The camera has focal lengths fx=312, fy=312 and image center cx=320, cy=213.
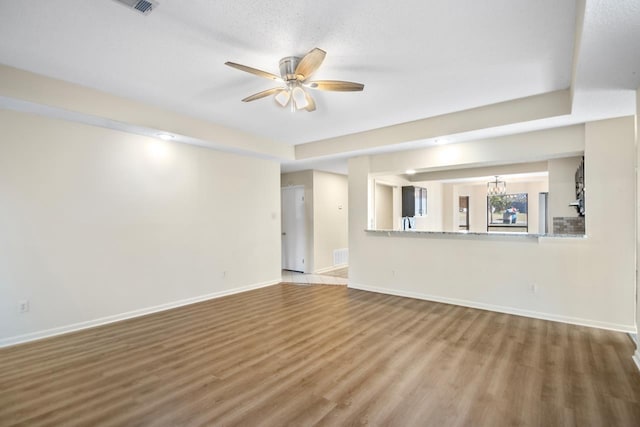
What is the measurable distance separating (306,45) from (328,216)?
17.1 ft

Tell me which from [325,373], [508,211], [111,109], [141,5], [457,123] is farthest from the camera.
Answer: [508,211]

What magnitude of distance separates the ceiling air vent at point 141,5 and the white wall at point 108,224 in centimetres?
230

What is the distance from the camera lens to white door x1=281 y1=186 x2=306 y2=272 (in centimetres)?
730

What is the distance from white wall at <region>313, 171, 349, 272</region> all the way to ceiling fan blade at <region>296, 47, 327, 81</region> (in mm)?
4547

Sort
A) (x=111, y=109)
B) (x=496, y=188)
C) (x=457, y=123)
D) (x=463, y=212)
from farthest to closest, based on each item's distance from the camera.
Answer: (x=463, y=212), (x=496, y=188), (x=457, y=123), (x=111, y=109)

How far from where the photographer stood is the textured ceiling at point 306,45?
2.07 meters

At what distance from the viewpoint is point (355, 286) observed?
5.69 meters

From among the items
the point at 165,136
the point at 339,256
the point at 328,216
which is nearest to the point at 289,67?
the point at 165,136

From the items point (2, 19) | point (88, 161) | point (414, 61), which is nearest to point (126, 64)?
point (2, 19)

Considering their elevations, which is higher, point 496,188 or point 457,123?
point 457,123

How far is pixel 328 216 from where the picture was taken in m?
7.47

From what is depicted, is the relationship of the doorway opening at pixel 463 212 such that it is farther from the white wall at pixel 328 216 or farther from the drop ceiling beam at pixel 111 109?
the drop ceiling beam at pixel 111 109

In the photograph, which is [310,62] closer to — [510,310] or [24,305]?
[24,305]

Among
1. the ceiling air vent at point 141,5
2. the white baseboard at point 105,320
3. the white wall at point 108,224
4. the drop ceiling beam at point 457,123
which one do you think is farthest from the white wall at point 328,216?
the ceiling air vent at point 141,5
